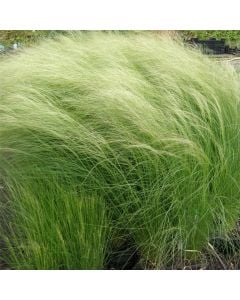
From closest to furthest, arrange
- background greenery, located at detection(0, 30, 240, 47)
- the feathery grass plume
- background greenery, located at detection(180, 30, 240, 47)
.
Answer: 1. the feathery grass plume
2. background greenery, located at detection(0, 30, 240, 47)
3. background greenery, located at detection(180, 30, 240, 47)

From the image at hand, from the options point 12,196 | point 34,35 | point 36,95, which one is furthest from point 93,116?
point 34,35

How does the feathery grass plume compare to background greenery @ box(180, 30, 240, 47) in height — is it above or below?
below

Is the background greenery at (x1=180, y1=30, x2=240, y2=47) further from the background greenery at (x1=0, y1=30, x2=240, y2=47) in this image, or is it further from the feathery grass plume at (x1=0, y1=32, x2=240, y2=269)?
the feathery grass plume at (x1=0, y1=32, x2=240, y2=269)

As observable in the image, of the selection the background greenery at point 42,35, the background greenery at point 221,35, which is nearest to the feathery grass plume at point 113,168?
the background greenery at point 42,35

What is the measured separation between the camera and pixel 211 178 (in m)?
1.60

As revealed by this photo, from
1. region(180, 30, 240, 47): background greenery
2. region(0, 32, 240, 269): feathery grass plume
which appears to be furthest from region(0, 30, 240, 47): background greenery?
region(0, 32, 240, 269): feathery grass plume

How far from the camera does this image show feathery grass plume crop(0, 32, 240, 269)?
4.98 feet

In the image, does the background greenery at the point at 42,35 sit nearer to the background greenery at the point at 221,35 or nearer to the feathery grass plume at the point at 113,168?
the background greenery at the point at 221,35

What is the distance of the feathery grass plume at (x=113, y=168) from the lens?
1517 mm

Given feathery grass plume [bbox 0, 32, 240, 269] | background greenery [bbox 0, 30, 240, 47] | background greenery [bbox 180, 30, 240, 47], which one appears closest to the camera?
feathery grass plume [bbox 0, 32, 240, 269]

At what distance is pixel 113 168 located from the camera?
1.55m

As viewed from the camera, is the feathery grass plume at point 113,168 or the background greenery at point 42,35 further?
the background greenery at point 42,35

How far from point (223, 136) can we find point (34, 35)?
151cm

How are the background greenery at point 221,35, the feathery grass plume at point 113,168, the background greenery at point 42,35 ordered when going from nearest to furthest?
Answer: the feathery grass plume at point 113,168
the background greenery at point 42,35
the background greenery at point 221,35
